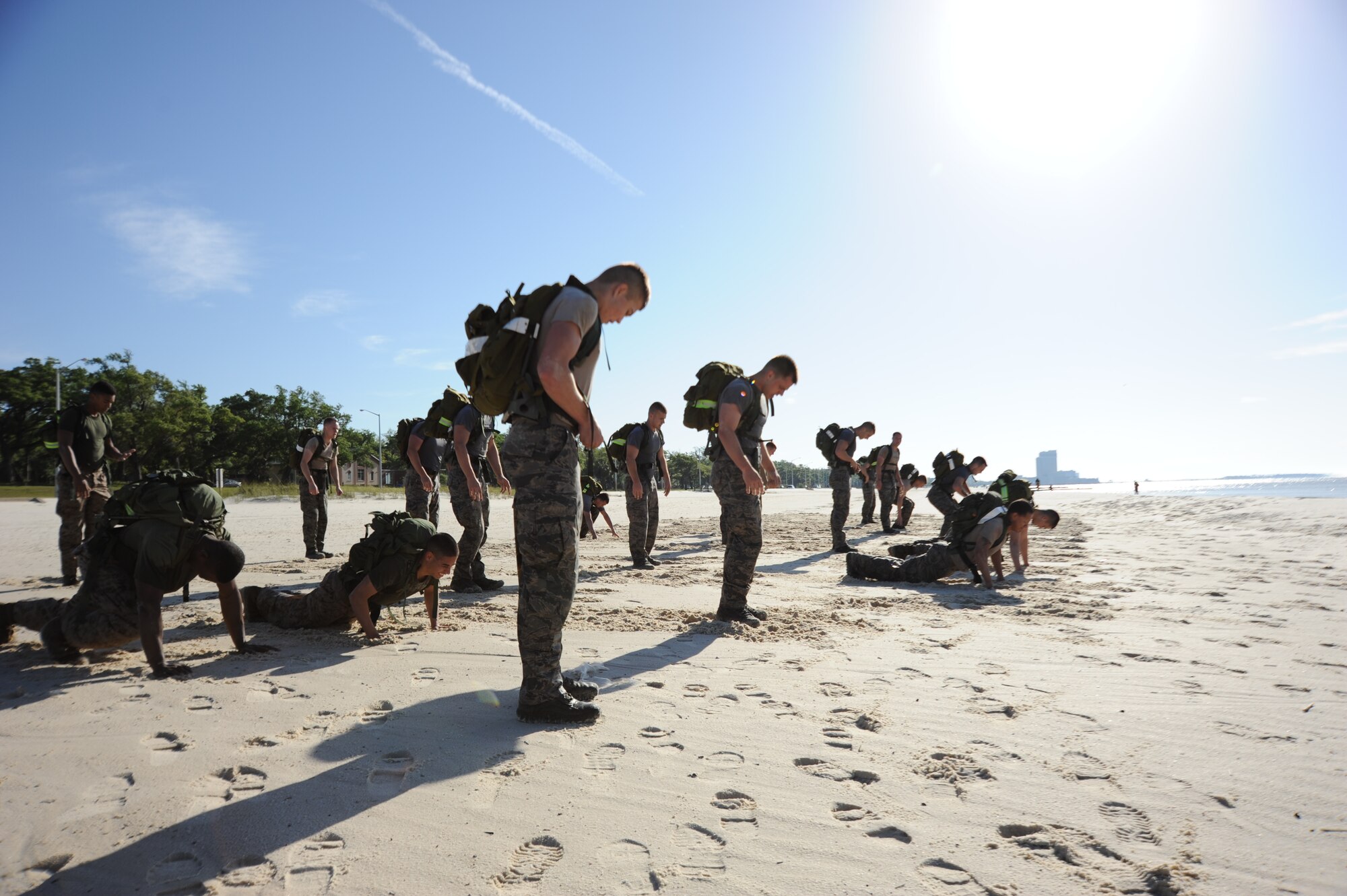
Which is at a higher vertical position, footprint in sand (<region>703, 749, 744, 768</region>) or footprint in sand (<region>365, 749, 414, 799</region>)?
footprint in sand (<region>365, 749, 414, 799</region>)

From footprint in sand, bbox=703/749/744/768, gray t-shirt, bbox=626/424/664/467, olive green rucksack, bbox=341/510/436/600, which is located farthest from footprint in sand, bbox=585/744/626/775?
gray t-shirt, bbox=626/424/664/467

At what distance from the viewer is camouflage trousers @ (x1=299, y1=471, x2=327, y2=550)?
9539mm

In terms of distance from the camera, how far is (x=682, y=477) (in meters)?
108

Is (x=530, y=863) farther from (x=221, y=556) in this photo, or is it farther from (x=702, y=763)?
(x=221, y=556)

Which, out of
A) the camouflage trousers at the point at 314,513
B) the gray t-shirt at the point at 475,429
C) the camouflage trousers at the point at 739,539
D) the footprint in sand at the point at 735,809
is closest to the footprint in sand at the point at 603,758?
the footprint in sand at the point at 735,809

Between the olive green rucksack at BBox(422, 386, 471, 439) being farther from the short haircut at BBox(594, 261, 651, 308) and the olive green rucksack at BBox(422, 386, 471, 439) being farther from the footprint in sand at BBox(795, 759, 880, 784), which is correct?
the footprint in sand at BBox(795, 759, 880, 784)

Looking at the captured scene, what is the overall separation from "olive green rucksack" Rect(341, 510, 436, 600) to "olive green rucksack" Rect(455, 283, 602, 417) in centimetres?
169

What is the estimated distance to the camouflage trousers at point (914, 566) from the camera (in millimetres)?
7922

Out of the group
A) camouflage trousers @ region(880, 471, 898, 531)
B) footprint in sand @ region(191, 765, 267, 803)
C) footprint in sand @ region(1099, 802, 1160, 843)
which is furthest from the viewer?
camouflage trousers @ region(880, 471, 898, 531)

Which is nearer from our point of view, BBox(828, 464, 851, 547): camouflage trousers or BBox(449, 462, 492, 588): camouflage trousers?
BBox(449, 462, 492, 588): camouflage trousers

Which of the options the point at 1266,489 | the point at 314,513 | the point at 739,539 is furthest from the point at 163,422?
the point at 1266,489

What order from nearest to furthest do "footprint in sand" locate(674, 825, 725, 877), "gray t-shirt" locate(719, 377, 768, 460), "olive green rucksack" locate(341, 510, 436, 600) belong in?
"footprint in sand" locate(674, 825, 725, 877) → "olive green rucksack" locate(341, 510, 436, 600) → "gray t-shirt" locate(719, 377, 768, 460)

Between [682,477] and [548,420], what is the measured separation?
104860 millimetres

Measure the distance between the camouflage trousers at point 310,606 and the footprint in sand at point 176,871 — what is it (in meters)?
2.73
